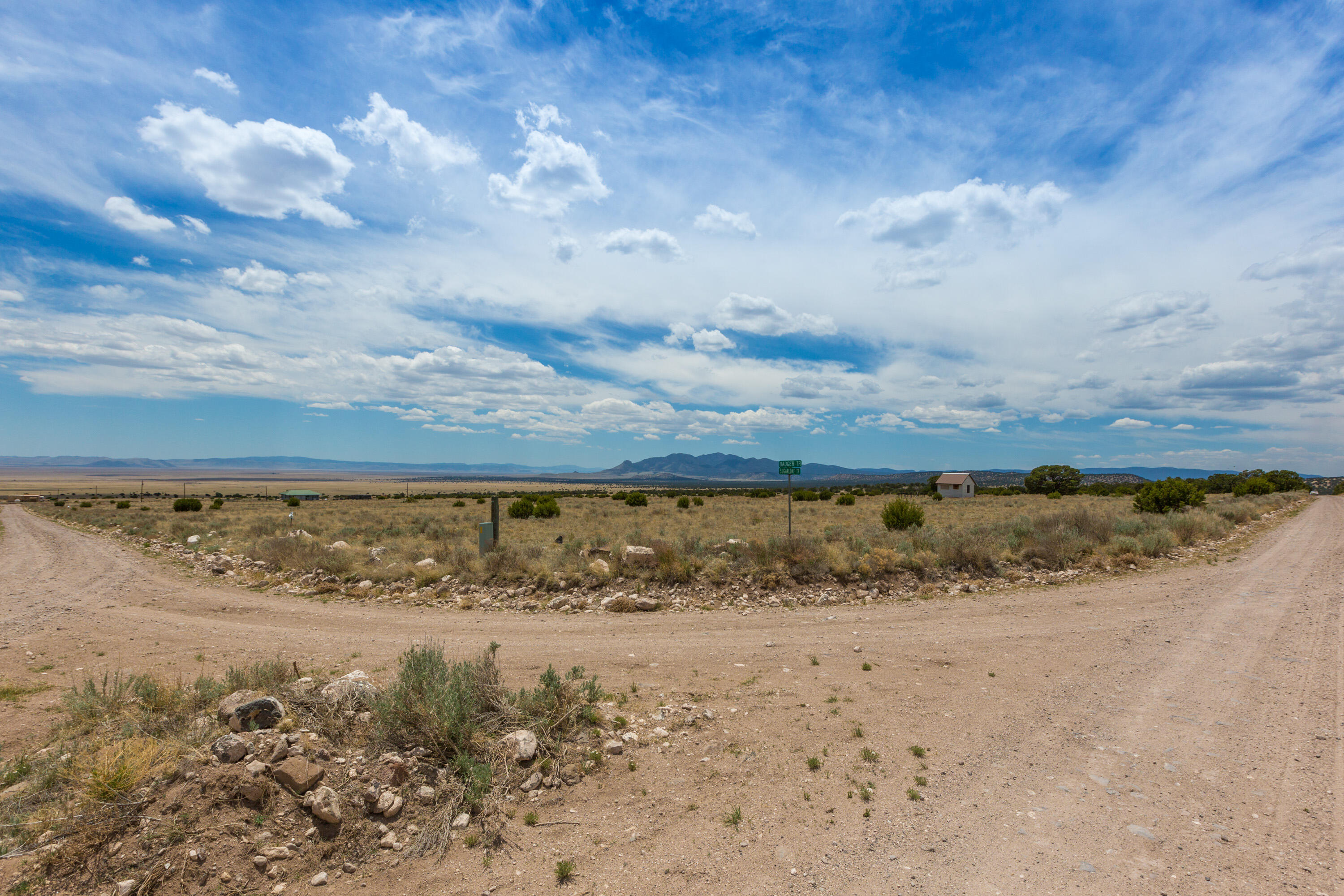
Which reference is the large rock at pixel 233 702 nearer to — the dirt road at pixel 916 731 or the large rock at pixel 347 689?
the large rock at pixel 347 689

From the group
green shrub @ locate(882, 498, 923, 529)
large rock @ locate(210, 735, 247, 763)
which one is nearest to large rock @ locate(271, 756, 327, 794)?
large rock @ locate(210, 735, 247, 763)

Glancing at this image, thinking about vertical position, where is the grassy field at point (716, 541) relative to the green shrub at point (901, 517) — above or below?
below

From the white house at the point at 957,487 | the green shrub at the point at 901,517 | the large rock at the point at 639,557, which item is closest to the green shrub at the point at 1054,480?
the white house at the point at 957,487

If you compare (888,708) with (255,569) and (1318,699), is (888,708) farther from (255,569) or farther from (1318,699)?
(255,569)

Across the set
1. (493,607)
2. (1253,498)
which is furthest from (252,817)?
(1253,498)

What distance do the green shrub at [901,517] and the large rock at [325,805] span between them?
18.1 metres

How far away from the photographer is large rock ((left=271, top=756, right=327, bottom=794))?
4.63 meters

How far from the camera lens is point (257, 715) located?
17.9 feet

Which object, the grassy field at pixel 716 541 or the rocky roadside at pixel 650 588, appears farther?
the grassy field at pixel 716 541

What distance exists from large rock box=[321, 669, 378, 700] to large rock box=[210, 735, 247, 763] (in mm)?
1087

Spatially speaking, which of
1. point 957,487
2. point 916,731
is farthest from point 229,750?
point 957,487

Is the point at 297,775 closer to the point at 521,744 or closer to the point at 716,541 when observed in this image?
the point at 521,744

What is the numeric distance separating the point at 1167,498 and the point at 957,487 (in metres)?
39.5

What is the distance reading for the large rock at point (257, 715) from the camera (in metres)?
5.34
